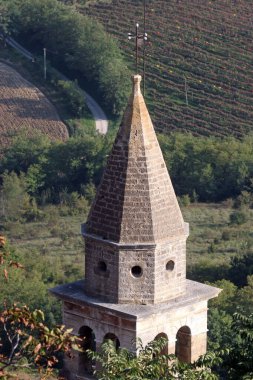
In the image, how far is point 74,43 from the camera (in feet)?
291

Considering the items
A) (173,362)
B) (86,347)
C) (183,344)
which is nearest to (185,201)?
(183,344)

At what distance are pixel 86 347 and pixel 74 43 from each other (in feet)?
216

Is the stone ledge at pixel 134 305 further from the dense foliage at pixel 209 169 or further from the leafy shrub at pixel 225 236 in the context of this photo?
the dense foliage at pixel 209 169

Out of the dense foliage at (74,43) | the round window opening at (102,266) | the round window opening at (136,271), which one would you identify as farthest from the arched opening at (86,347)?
the dense foliage at (74,43)

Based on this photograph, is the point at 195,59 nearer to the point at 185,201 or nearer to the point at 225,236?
the point at 185,201

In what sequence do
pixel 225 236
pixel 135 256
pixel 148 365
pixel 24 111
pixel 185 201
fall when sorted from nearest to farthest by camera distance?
pixel 148 365 < pixel 135 256 < pixel 225 236 < pixel 185 201 < pixel 24 111

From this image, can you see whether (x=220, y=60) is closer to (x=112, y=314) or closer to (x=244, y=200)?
(x=244, y=200)

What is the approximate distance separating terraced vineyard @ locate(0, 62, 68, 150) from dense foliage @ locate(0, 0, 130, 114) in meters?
3.69

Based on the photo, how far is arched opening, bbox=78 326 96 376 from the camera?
23.7m

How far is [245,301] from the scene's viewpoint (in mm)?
48750

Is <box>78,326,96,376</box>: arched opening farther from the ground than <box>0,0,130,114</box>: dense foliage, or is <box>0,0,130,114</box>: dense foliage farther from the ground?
<box>0,0,130,114</box>: dense foliage

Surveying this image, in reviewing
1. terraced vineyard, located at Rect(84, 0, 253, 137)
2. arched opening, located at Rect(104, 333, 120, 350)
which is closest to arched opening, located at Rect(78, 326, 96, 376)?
arched opening, located at Rect(104, 333, 120, 350)

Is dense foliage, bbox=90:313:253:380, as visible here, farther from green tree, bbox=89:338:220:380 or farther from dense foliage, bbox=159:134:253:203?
dense foliage, bbox=159:134:253:203

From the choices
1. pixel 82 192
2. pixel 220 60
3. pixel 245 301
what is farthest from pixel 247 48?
pixel 245 301
